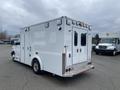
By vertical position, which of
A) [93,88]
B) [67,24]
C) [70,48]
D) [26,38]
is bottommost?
[93,88]

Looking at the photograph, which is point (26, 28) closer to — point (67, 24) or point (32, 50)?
point (32, 50)

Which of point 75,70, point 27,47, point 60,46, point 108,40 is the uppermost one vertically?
point 108,40

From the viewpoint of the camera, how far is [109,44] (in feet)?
56.0

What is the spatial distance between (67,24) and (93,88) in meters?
2.76

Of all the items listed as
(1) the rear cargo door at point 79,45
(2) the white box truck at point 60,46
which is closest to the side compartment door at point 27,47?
(2) the white box truck at point 60,46

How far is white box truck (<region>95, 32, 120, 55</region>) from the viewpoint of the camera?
16781 millimetres

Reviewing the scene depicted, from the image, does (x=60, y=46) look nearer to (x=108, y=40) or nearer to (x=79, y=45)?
(x=79, y=45)

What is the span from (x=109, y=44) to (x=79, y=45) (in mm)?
12240

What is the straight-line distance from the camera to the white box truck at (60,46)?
5.30 metres

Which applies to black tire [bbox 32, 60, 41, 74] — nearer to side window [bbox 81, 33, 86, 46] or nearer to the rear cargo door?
the rear cargo door

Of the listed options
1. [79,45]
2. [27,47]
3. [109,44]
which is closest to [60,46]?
[79,45]

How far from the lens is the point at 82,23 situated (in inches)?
248

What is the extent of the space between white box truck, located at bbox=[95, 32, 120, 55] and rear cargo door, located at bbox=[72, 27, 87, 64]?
1131 centimetres

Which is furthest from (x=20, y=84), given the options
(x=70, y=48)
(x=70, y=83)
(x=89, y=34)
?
(x=89, y=34)
